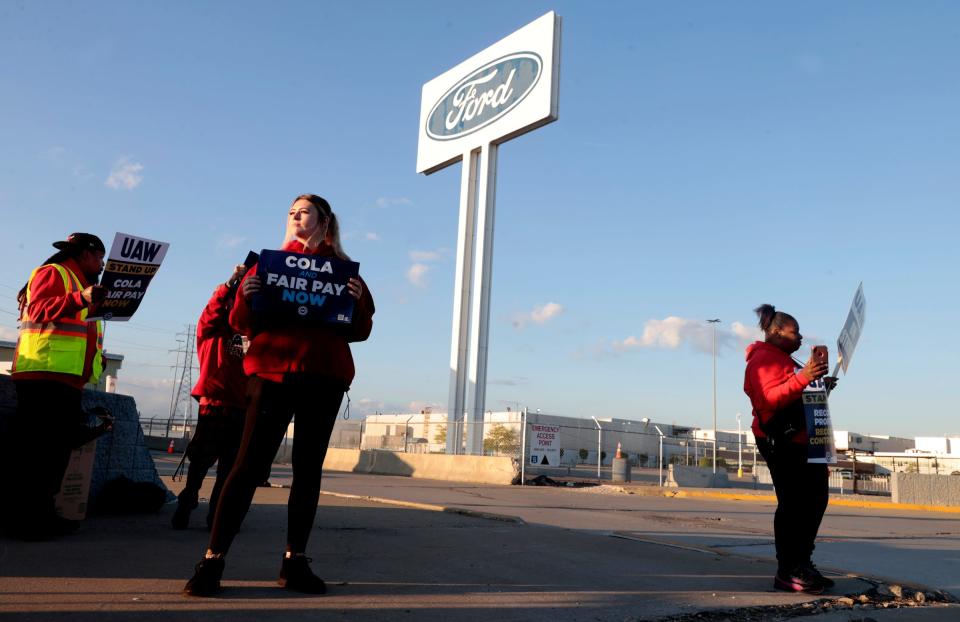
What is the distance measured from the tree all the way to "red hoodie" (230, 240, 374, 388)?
25820 millimetres

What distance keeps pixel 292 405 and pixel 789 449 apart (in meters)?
2.77

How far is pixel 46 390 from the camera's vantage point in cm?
421

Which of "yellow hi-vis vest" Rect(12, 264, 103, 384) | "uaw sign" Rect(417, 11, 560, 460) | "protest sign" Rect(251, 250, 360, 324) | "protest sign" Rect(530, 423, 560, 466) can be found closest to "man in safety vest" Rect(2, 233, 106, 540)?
"yellow hi-vis vest" Rect(12, 264, 103, 384)

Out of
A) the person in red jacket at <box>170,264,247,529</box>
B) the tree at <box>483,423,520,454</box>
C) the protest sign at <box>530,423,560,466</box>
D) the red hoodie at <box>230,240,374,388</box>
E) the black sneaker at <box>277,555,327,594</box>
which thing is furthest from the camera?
the tree at <box>483,423,520,454</box>

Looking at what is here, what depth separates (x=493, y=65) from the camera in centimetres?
2784

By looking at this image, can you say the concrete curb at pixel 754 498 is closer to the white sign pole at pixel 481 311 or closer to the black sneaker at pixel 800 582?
the white sign pole at pixel 481 311

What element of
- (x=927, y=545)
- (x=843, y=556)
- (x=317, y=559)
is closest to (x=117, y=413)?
(x=317, y=559)

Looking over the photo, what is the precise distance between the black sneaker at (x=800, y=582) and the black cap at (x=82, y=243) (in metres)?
4.46

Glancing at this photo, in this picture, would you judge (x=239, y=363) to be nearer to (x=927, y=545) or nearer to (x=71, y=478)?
(x=71, y=478)

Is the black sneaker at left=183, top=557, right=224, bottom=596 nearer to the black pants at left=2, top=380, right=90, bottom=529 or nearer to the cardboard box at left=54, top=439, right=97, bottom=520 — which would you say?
the black pants at left=2, top=380, right=90, bottom=529

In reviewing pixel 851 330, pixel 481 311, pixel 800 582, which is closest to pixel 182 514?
pixel 800 582

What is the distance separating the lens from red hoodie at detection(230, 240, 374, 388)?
129 inches

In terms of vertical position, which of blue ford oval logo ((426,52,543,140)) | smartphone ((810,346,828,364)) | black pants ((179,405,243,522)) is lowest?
black pants ((179,405,243,522))

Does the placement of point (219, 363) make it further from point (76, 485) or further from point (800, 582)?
point (800, 582)
